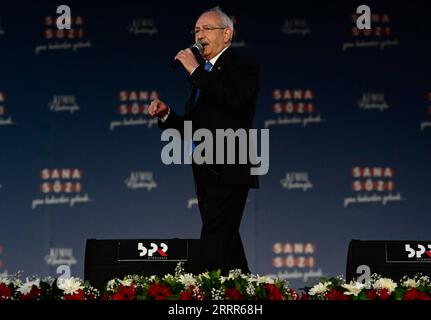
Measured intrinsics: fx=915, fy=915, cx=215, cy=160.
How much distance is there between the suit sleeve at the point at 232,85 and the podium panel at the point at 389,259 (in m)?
0.72

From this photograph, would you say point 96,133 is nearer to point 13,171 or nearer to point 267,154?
point 13,171

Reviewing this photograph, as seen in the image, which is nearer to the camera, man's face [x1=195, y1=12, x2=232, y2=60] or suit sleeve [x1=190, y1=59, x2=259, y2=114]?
suit sleeve [x1=190, y1=59, x2=259, y2=114]

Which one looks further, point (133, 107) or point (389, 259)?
point (133, 107)

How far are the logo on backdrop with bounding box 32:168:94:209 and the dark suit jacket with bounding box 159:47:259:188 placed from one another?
2.35 m

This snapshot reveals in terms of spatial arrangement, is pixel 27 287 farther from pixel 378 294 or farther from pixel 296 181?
pixel 296 181

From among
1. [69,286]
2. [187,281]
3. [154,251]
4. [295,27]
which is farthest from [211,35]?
[295,27]

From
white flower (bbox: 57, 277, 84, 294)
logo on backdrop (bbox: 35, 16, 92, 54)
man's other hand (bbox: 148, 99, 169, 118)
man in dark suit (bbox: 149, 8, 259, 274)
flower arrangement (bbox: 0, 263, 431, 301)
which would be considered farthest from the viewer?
logo on backdrop (bbox: 35, 16, 92, 54)

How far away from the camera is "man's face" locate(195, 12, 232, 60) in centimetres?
380

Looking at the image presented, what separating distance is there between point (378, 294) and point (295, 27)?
12.7 feet

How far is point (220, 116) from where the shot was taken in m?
3.82

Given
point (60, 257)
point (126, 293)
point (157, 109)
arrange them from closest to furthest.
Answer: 1. point (126, 293)
2. point (157, 109)
3. point (60, 257)

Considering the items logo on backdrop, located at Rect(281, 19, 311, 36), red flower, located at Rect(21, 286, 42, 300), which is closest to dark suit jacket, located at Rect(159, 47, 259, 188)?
red flower, located at Rect(21, 286, 42, 300)

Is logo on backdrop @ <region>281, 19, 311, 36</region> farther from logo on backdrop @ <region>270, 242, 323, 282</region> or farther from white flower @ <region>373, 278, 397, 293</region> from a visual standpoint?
white flower @ <region>373, 278, 397, 293</region>

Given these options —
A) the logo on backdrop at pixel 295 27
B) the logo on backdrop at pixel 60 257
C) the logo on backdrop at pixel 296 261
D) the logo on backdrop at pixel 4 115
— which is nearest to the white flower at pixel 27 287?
the logo on backdrop at pixel 60 257
